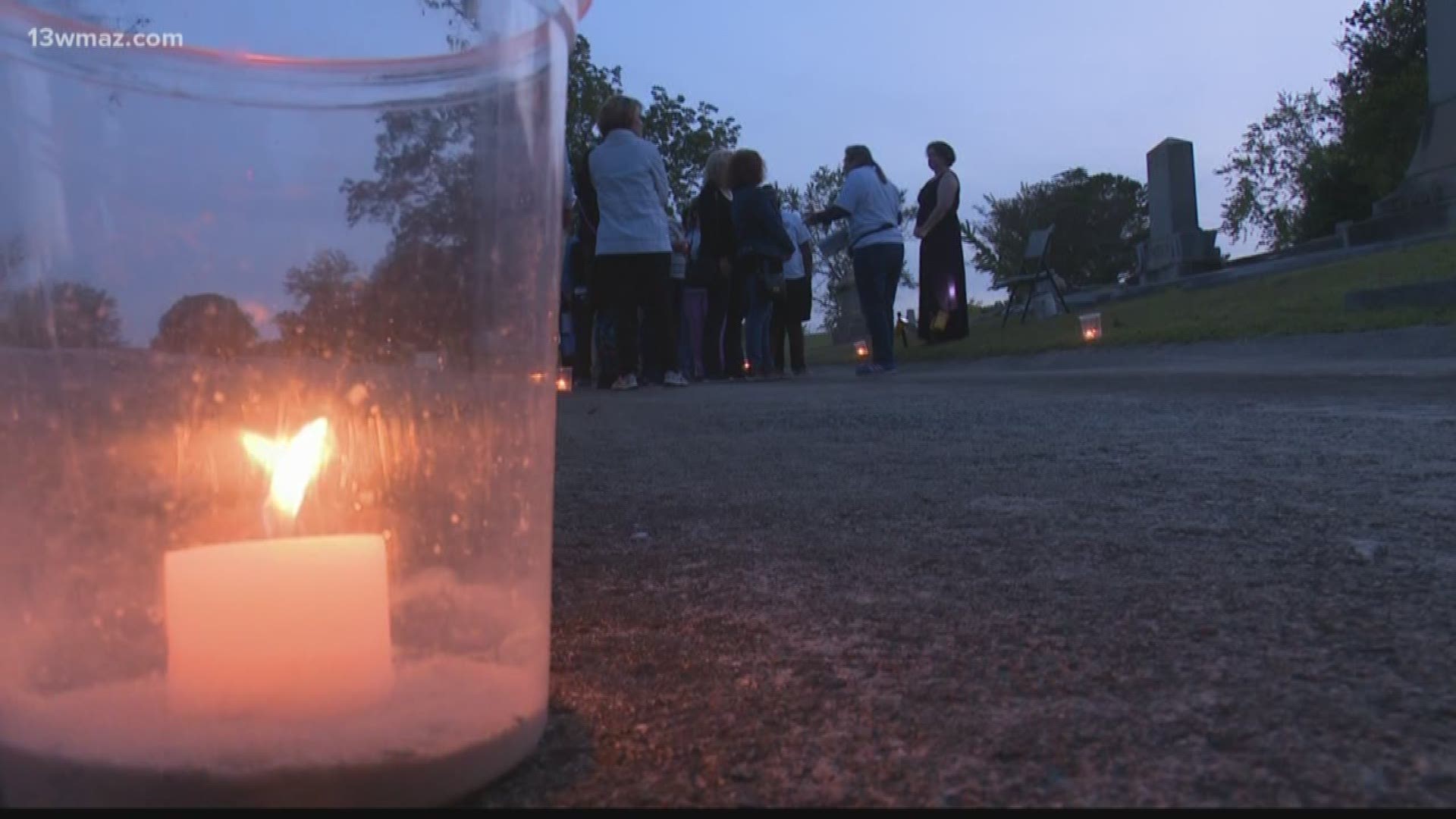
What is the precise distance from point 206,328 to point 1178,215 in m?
23.1

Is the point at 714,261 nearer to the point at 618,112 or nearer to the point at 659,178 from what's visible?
the point at 659,178

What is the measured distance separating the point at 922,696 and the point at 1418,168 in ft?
69.5

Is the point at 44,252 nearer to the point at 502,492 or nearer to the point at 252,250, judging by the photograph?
the point at 252,250

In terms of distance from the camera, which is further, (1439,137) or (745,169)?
(1439,137)

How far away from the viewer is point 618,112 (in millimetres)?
7258

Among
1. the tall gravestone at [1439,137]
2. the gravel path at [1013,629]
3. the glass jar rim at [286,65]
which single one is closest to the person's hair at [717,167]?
the gravel path at [1013,629]

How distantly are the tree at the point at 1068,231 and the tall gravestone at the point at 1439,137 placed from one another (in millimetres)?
20846

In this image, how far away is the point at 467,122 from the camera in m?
1.00

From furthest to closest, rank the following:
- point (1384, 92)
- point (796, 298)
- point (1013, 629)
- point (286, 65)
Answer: point (1384, 92)
point (796, 298)
point (1013, 629)
point (286, 65)

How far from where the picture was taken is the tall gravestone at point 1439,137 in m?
17.8

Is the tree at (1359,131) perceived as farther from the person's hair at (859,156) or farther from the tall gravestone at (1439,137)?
the person's hair at (859,156)

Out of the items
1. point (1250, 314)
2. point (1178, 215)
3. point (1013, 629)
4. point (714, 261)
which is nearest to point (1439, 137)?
point (1178, 215)

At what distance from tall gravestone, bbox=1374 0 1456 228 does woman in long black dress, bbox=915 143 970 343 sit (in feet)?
29.4

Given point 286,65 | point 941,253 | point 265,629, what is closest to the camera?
point 265,629
